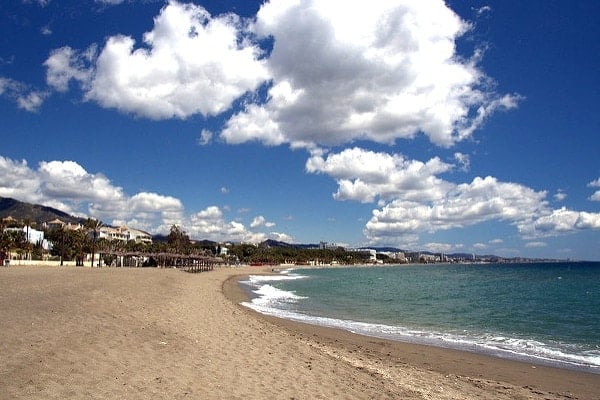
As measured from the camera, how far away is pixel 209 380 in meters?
8.70

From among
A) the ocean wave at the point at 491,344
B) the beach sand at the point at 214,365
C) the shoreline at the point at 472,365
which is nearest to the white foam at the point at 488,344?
the ocean wave at the point at 491,344

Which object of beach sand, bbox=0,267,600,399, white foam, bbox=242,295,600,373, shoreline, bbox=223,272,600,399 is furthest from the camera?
white foam, bbox=242,295,600,373

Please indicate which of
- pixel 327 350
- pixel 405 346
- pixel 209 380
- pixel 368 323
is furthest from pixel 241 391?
pixel 368 323

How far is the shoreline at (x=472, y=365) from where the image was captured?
1162cm

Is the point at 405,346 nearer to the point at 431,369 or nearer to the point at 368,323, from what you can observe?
the point at 431,369

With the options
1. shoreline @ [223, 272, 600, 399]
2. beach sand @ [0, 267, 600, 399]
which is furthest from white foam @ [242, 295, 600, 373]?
beach sand @ [0, 267, 600, 399]

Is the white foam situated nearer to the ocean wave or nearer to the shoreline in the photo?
the ocean wave

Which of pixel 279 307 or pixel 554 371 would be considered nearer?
pixel 554 371

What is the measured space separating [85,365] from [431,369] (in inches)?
355

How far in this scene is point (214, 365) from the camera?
9.93m

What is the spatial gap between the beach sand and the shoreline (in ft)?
0.12

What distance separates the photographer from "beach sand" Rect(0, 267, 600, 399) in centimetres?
795

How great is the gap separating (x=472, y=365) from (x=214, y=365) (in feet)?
27.2

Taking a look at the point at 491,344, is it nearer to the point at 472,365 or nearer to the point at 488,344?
the point at 488,344
